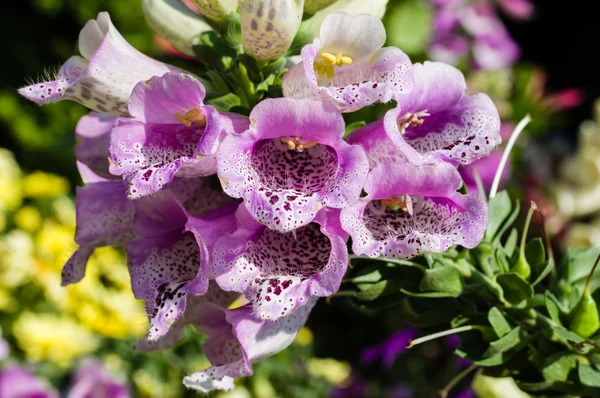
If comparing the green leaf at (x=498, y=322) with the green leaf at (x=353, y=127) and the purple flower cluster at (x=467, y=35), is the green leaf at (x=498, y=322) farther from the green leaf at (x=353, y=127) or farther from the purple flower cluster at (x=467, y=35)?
the purple flower cluster at (x=467, y=35)

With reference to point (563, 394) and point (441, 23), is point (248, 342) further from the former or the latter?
point (441, 23)

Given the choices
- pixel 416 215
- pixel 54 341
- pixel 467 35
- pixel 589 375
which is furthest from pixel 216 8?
pixel 467 35

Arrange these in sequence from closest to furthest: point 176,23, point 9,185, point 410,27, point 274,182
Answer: point 274,182 < point 176,23 < point 9,185 < point 410,27

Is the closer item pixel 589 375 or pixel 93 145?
pixel 589 375

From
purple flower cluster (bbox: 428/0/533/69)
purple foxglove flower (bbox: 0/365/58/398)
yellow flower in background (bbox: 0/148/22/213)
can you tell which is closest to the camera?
purple foxglove flower (bbox: 0/365/58/398)

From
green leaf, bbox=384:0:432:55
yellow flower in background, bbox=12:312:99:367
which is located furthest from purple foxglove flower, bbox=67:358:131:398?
green leaf, bbox=384:0:432:55

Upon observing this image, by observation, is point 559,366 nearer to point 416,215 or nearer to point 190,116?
point 416,215

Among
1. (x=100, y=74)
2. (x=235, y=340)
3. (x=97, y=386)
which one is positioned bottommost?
(x=97, y=386)

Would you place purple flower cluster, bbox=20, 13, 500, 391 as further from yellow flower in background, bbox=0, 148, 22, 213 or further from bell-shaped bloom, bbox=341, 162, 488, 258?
yellow flower in background, bbox=0, 148, 22, 213
